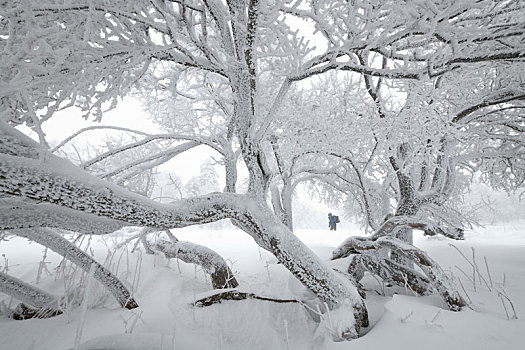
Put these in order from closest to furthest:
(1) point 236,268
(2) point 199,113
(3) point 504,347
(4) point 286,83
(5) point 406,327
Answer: (3) point 504,347 → (5) point 406,327 → (4) point 286,83 → (1) point 236,268 → (2) point 199,113

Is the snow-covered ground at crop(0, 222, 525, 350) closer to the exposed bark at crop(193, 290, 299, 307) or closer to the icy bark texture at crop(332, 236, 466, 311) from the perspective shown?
the exposed bark at crop(193, 290, 299, 307)

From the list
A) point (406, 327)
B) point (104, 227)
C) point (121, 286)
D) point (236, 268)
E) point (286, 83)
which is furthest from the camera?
point (236, 268)

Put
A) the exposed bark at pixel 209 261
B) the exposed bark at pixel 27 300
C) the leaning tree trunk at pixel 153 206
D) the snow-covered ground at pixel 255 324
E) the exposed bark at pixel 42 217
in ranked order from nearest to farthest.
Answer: the leaning tree trunk at pixel 153 206 < the exposed bark at pixel 42 217 < the snow-covered ground at pixel 255 324 < the exposed bark at pixel 27 300 < the exposed bark at pixel 209 261

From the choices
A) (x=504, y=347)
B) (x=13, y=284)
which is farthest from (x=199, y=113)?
(x=504, y=347)

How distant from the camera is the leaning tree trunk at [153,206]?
1461 millimetres

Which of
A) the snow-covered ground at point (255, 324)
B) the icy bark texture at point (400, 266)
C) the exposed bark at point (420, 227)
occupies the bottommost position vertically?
the snow-covered ground at point (255, 324)

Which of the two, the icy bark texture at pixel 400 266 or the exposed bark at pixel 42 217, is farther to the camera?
the icy bark texture at pixel 400 266

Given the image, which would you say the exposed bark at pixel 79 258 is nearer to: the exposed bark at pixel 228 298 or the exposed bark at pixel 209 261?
the exposed bark at pixel 228 298

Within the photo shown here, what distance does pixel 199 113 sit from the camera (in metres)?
6.49

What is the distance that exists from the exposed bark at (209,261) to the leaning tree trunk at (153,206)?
125 centimetres

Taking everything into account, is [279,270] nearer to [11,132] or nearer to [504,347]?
[504,347]

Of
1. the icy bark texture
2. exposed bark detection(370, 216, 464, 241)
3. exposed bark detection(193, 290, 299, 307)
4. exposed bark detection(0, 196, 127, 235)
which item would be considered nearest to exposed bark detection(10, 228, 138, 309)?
exposed bark detection(193, 290, 299, 307)

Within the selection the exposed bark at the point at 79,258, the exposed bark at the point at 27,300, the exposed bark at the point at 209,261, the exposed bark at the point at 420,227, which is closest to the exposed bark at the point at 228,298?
the exposed bark at the point at 209,261

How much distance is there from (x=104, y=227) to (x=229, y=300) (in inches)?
58.5
